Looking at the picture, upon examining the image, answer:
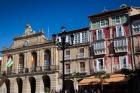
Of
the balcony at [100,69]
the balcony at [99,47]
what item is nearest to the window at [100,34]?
the balcony at [99,47]

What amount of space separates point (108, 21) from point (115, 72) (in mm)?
7836

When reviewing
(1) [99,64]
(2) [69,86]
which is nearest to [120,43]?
(1) [99,64]

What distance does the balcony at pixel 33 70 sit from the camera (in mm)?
45688

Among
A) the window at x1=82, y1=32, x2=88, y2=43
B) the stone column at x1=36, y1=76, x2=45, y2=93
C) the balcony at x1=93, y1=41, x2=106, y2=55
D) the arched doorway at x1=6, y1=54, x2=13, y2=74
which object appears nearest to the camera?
the balcony at x1=93, y1=41, x2=106, y2=55

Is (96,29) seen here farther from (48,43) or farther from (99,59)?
(48,43)

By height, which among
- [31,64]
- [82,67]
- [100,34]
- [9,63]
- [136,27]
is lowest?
[82,67]

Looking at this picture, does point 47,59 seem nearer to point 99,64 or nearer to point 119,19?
point 99,64

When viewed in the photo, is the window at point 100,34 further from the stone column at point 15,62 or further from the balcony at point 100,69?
the stone column at point 15,62

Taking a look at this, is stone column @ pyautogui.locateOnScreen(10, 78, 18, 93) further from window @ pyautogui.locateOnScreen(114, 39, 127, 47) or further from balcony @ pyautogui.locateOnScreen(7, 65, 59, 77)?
window @ pyautogui.locateOnScreen(114, 39, 127, 47)

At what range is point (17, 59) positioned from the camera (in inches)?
2035

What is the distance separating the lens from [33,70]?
4847 cm

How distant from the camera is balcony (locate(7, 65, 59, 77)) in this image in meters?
45.7

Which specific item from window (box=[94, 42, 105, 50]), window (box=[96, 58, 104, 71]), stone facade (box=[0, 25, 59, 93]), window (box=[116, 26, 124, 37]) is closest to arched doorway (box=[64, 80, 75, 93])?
stone facade (box=[0, 25, 59, 93])

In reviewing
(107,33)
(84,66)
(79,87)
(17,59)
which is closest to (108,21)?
(107,33)
